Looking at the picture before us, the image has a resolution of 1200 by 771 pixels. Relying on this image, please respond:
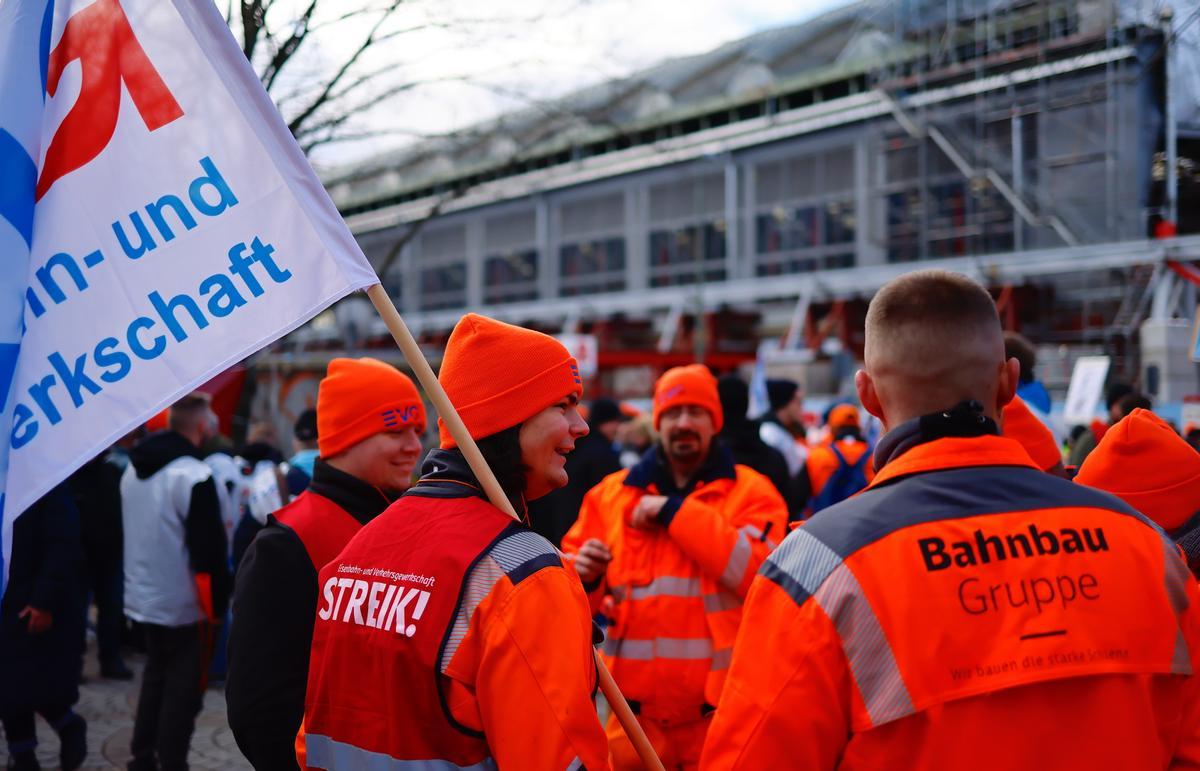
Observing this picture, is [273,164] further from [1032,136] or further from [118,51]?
[1032,136]

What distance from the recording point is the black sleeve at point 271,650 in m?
2.85

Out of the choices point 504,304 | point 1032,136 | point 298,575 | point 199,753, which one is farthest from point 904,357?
point 504,304

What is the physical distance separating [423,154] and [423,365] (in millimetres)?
7264

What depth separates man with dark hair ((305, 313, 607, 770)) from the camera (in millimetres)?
1989

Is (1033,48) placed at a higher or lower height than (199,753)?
higher

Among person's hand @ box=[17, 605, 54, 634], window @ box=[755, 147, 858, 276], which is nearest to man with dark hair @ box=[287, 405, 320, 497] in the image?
person's hand @ box=[17, 605, 54, 634]

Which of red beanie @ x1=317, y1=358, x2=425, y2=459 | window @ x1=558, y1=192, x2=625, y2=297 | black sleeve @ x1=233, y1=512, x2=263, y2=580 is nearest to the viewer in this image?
red beanie @ x1=317, y1=358, x2=425, y2=459

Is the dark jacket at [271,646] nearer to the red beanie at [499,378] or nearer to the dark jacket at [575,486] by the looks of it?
the red beanie at [499,378]

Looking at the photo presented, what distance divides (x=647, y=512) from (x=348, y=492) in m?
1.14

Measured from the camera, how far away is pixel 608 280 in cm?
3722

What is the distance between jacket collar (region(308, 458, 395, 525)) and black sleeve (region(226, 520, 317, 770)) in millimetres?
283

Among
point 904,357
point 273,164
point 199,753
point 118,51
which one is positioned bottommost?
point 199,753

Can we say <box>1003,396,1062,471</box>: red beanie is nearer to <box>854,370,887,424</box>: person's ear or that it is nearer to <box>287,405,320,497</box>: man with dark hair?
<box>854,370,887,424</box>: person's ear

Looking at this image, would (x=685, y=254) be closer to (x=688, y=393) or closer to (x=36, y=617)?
(x=36, y=617)
